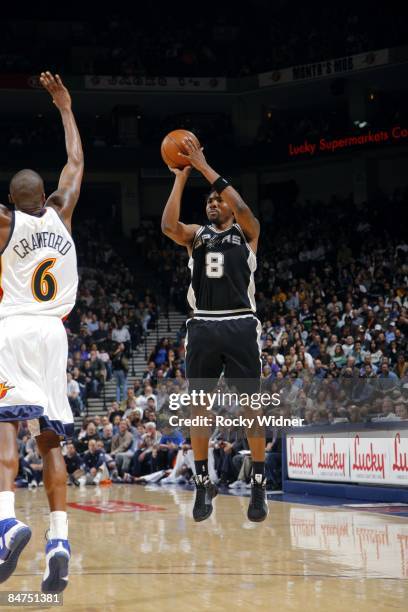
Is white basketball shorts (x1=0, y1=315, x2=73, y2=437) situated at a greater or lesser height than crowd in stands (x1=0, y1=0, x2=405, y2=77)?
Result: lesser

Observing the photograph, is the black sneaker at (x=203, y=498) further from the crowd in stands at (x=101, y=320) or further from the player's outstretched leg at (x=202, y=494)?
the crowd in stands at (x=101, y=320)

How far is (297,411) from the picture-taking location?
1458cm

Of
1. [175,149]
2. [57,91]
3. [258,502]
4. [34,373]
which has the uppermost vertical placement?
[57,91]

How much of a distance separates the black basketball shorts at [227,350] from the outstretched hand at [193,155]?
122cm

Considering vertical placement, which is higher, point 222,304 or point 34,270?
point 34,270

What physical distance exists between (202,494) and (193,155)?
8.52 ft

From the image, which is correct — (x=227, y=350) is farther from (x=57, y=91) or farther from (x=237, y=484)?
(x=237, y=484)

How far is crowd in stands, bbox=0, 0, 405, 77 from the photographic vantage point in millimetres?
29750

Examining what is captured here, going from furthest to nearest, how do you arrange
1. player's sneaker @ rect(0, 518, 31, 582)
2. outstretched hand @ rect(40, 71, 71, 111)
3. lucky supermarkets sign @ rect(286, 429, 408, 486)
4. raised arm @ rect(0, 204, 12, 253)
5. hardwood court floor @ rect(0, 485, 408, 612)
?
lucky supermarkets sign @ rect(286, 429, 408, 486) → hardwood court floor @ rect(0, 485, 408, 612) → outstretched hand @ rect(40, 71, 71, 111) → raised arm @ rect(0, 204, 12, 253) → player's sneaker @ rect(0, 518, 31, 582)

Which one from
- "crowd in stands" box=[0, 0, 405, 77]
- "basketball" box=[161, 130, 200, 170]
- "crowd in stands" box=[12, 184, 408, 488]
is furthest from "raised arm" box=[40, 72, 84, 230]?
"crowd in stands" box=[0, 0, 405, 77]

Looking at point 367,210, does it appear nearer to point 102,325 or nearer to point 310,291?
point 310,291

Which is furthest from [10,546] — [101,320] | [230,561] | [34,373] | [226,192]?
[101,320]

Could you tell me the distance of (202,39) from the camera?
107 feet

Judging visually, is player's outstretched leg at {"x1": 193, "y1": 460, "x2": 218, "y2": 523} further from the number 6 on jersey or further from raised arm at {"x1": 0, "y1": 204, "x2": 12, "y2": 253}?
raised arm at {"x1": 0, "y1": 204, "x2": 12, "y2": 253}
